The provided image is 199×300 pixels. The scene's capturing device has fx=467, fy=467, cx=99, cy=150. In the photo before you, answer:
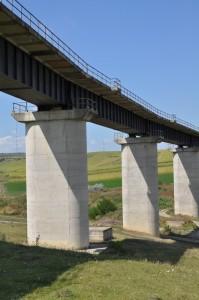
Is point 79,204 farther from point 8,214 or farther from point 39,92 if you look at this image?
point 8,214

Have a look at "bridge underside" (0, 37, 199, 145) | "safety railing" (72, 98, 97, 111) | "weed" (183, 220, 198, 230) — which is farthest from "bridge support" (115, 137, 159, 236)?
"safety railing" (72, 98, 97, 111)

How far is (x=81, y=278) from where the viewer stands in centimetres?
1814

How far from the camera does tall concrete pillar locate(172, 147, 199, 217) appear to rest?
2800 inches

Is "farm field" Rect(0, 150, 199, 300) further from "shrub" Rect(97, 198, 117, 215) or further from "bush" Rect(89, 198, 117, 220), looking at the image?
"shrub" Rect(97, 198, 117, 215)

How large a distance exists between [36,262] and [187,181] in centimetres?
5248

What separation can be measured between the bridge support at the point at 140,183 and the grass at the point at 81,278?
2389 centimetres

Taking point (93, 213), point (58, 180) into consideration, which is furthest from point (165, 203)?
point (58, 180)

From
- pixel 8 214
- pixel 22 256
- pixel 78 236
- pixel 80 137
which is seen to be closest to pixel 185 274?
pixel 22 256

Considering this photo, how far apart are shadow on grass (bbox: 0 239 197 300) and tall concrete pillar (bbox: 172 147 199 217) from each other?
128 feet

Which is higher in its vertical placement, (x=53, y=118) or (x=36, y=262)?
(x=53, y=118)

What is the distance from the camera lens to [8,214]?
5219cm

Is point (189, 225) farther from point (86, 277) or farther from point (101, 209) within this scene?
point (86, 277)

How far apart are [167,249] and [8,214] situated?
2333cm

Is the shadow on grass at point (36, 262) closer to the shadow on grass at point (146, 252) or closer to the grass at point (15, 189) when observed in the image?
the shadow on grass at point (146, 252)
